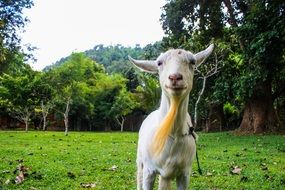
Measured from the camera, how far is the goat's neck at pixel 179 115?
3.72 meters

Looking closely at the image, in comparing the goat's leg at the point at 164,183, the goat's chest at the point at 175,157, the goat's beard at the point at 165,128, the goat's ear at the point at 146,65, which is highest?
the goat's ear at the point at 146,65

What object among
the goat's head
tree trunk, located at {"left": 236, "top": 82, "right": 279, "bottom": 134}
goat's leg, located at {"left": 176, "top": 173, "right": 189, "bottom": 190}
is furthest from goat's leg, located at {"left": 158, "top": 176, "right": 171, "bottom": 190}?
tree trunk, located at {"left": 236, "top": 82, "right": 279, "bottom": 134}

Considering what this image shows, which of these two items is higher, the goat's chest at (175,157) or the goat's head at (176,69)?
the goat's head at (176,69)

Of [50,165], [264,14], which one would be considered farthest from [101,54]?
[50,165]

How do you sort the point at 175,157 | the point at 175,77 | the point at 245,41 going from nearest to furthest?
the point at 175,77 → the point at 175,157 → the point at 245,41

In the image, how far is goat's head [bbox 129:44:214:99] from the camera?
343 centimetres

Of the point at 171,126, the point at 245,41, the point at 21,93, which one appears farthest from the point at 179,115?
the point at 21,93

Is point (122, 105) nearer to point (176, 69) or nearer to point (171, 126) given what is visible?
point (171, 126)

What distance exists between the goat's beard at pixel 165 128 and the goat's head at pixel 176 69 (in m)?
0.10

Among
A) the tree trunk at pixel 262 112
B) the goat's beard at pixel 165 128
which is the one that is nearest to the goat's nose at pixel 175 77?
the goat's beard at pixel 165 128

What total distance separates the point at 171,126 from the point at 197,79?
19460 mm

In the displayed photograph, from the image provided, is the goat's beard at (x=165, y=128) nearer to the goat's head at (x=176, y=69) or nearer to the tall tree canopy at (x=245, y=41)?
the goat's head at (x=176, y=69)

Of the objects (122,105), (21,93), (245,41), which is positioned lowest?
(122,105)

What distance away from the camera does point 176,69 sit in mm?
3500
